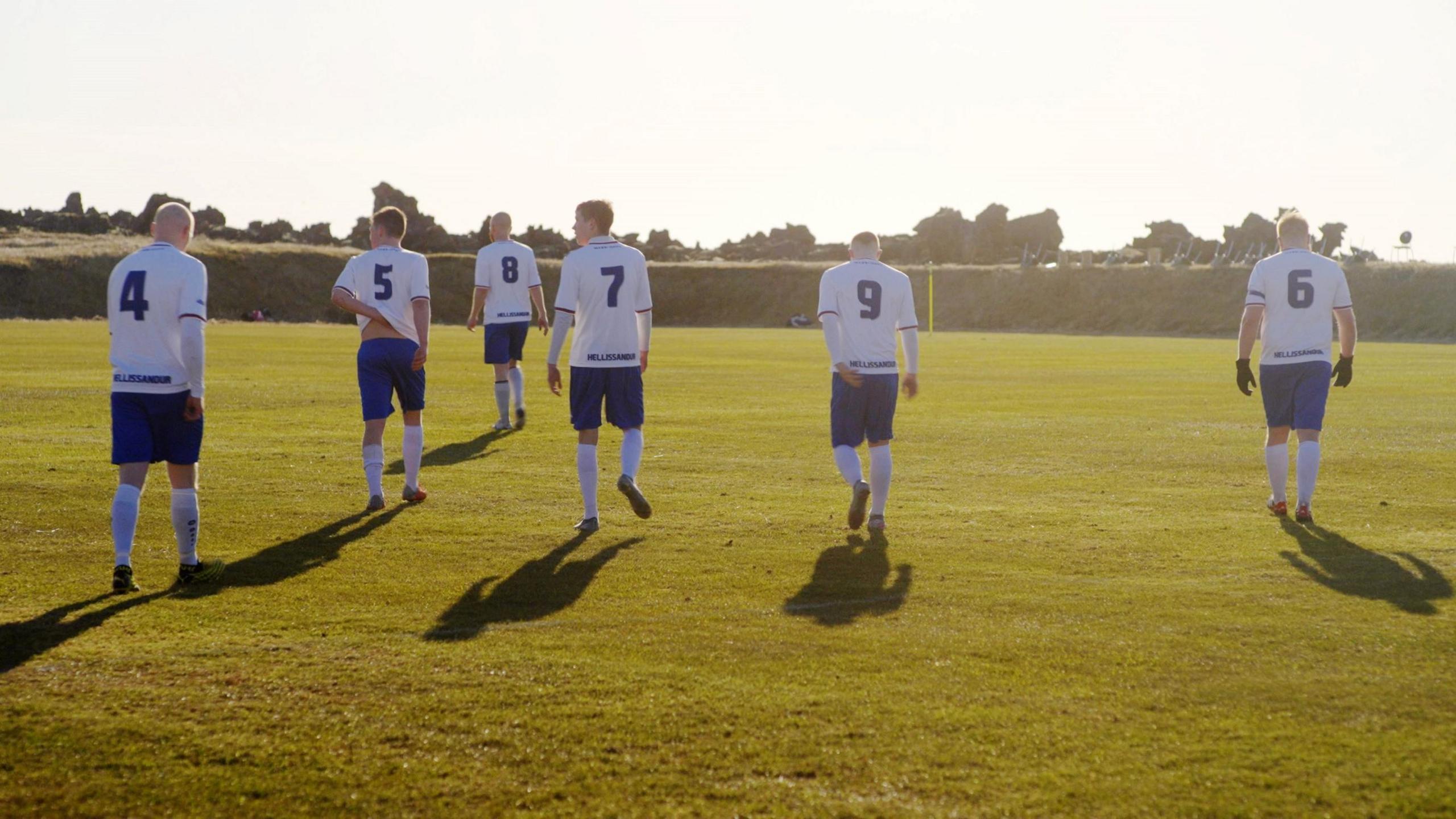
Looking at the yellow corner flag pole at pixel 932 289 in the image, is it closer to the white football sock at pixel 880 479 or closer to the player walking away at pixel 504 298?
the player walking away at pixel 504 298

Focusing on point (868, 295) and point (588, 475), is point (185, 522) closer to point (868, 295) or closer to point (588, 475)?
point (588, 475)

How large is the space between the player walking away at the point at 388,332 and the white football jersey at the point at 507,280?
4.97 m

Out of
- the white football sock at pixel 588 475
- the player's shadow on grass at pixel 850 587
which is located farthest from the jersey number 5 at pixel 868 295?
the white football sock at pixel 588 475

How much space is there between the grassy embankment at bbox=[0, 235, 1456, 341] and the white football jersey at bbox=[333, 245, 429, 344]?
7111cm

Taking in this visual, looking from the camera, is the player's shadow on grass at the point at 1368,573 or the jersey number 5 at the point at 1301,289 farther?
the jersey number 5 at the point at 1301,289

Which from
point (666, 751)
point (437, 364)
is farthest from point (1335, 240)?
point (666, 751)

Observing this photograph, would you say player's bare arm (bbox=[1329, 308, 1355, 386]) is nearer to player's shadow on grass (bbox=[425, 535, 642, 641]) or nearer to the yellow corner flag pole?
player's shadow on grass (bbox=[425, 535, 642, 641])

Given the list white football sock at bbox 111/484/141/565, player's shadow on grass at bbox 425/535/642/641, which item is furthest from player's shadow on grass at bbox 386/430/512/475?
white football sock at bbox 111/484/141/565

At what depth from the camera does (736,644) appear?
5871 mm

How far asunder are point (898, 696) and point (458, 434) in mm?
10599

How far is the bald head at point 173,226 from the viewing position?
6.79m

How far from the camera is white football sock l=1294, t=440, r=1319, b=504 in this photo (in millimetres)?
9469

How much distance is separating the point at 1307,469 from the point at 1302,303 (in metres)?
1.23

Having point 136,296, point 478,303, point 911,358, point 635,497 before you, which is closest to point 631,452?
point 635,497
